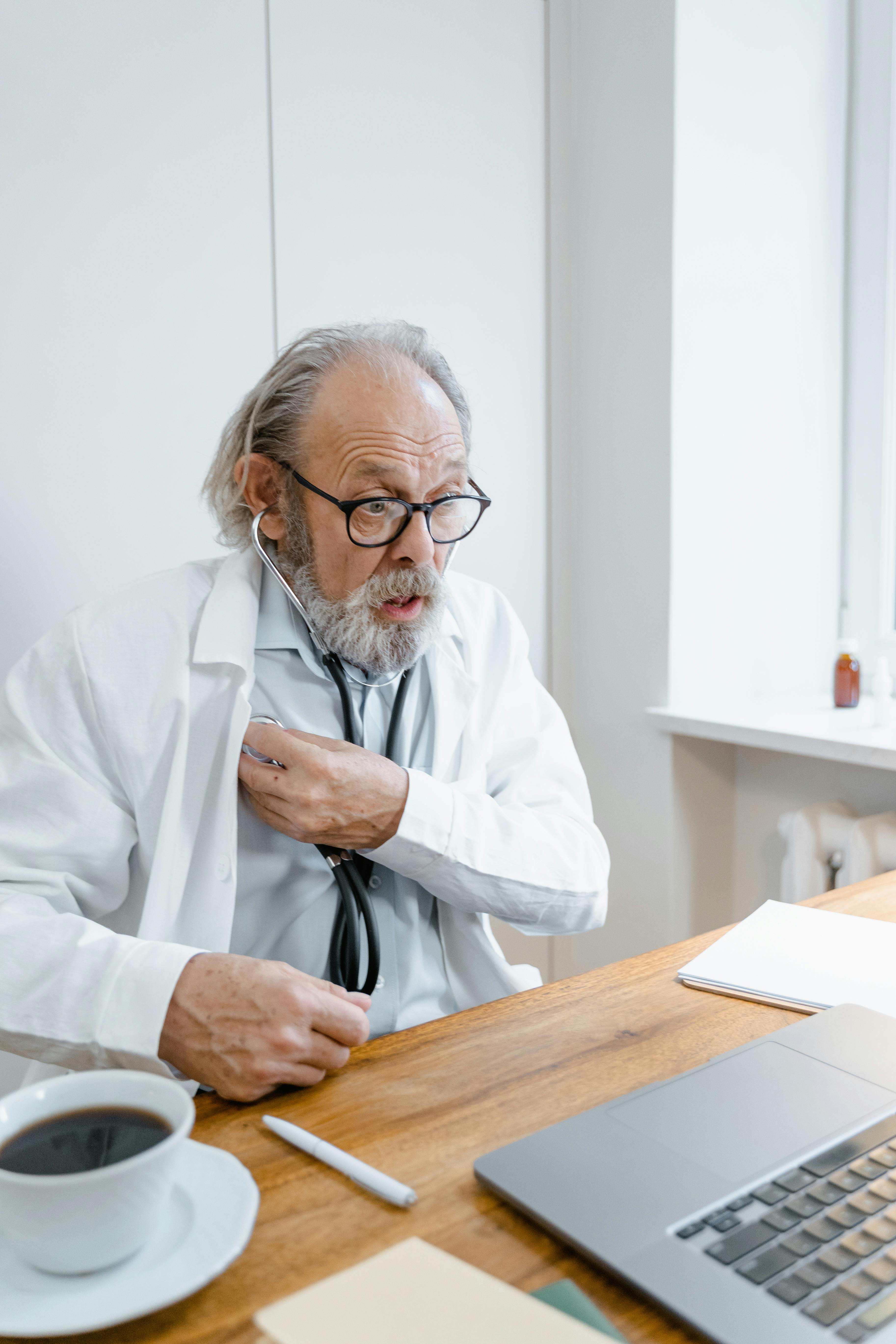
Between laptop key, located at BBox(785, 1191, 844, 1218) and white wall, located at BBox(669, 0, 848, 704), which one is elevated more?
white wall, located at BBox(669, 0, 848, 704)

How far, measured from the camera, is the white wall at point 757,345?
1.99 metres

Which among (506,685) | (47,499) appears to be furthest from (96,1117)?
(47,499)

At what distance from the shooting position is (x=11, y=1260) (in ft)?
1.65

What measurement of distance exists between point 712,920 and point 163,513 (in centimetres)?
146

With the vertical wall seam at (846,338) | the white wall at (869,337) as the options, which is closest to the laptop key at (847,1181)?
the white wall at (869,337)

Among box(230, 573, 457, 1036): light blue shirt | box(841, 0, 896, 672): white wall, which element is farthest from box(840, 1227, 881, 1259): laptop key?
box(841, 0, 896, 672): white wall

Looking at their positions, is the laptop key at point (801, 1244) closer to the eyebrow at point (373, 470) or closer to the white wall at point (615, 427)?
the eyebrow at point (373, 470)

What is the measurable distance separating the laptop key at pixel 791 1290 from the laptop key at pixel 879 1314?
0.02 meters

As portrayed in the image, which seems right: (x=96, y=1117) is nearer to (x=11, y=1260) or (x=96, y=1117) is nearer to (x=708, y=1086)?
(x=11, y=1260)

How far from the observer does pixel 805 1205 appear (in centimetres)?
54

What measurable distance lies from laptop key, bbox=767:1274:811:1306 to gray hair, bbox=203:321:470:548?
1.02 meters

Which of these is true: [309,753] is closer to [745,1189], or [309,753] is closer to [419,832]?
[419,832]

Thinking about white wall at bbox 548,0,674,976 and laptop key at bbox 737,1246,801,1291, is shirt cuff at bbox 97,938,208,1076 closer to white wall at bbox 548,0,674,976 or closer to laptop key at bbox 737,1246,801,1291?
laptop key at bbox 737,1246,801,1291

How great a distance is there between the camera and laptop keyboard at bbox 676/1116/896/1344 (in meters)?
0.47
